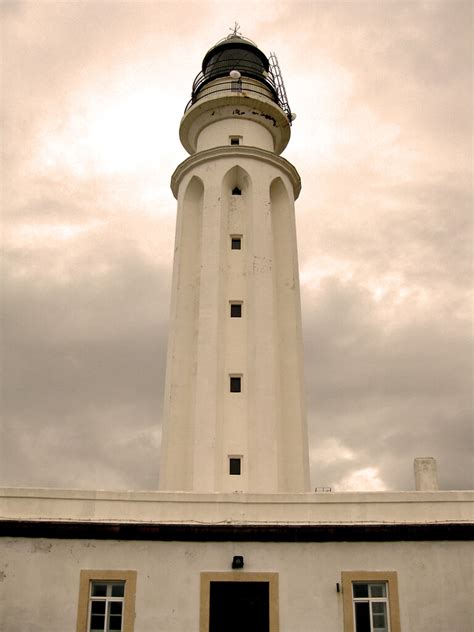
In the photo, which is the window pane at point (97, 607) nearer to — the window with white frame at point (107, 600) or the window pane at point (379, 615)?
the window with white frame at point (107, 600)

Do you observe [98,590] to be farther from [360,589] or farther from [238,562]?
[360,589]

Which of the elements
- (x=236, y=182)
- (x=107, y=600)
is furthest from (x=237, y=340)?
(x=107, y=600)

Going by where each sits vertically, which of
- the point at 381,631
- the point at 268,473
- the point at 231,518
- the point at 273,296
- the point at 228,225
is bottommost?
the point at 381,631

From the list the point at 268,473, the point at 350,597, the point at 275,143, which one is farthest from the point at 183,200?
the point at 350,597

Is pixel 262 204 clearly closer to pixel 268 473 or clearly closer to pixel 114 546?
pixel 268 473

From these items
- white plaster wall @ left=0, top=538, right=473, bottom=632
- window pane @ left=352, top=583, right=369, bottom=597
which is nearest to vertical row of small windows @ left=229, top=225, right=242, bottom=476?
white plaster wall @ left=0, top=538, right=473, bottom=632

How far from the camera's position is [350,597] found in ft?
53.1

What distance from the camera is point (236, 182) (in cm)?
2800

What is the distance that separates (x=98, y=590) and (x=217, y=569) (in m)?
2.78

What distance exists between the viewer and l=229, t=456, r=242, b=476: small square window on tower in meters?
22.9

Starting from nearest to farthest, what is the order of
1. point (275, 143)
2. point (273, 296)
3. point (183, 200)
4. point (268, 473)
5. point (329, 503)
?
1. point (329, 503)
2. point (268, 473)
3. point (273, 296)
4. point (183, 200)
5. point (275, 143)

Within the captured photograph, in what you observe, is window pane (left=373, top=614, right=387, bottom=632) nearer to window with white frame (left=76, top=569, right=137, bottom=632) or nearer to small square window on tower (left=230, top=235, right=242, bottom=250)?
window with white frame (left=76, top=569, right=137, bottom=632)

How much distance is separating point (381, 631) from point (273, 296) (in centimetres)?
1275

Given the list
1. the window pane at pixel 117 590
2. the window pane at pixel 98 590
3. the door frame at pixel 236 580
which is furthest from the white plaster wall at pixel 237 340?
the window pane at pixel 98 590
